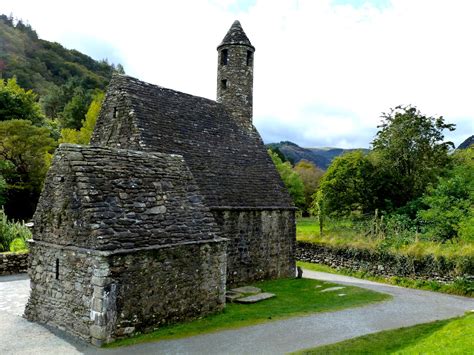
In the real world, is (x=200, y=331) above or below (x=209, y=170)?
below

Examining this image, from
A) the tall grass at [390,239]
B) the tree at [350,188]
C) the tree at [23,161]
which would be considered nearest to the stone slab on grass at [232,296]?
the tall grass at [390,239]

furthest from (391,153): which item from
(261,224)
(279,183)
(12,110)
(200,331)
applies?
(12,110)

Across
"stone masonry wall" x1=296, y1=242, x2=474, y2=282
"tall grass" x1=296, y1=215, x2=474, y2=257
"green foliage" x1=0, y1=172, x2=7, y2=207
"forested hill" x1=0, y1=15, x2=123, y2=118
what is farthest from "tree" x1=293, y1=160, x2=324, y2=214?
"green foliage" x1=0, y1=172, x2=7, y2=207

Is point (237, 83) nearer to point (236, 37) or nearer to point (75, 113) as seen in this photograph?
point (236, 37)

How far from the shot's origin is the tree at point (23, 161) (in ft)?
Answer: 106

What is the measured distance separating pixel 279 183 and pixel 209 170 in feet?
15.3

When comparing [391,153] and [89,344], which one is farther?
[391,153]

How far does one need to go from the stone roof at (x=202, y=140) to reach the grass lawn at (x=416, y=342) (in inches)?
289

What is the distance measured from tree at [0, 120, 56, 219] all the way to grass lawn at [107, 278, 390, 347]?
25.5 meters

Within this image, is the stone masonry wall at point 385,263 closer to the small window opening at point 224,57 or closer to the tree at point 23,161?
the small window opening at point 224,57

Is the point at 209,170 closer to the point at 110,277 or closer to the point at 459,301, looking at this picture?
the point at 110,277

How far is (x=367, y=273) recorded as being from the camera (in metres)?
21.0

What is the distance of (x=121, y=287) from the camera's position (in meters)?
9.34

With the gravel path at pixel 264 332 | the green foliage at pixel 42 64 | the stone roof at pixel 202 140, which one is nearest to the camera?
the gravel path at pixel 264 332
